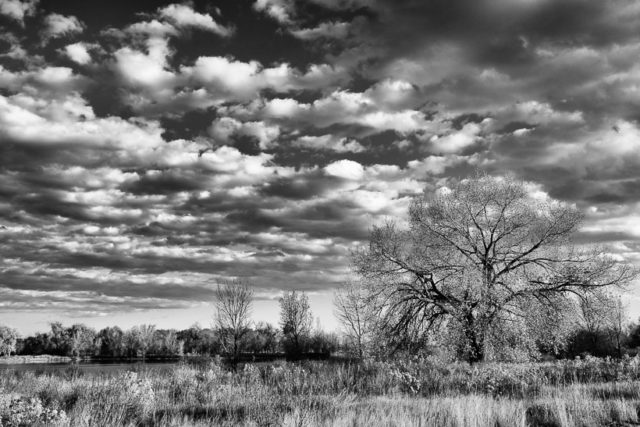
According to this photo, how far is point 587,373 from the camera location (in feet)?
59.0

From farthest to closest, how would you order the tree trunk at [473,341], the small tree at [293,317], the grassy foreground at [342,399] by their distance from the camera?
the small tree at [293,317] → the tree trunk at [473,341] → the grassy foreground at [342,399]

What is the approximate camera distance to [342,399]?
1222 centimetres

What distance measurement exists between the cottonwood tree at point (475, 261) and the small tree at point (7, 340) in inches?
4215

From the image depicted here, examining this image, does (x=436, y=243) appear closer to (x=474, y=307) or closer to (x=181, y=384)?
(x=474, y=307)

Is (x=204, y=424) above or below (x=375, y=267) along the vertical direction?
below

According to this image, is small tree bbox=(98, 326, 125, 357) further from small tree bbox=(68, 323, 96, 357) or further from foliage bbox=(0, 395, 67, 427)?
foliage bbox=(0, 395, 67, 427)

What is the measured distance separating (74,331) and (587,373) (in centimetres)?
14705

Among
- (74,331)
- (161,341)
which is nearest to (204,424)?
(161,341)

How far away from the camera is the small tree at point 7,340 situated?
104 metres

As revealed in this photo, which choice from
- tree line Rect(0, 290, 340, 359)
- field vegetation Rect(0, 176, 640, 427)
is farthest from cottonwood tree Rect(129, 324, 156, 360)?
field vegetation Rect(0, 176, 640, 427)

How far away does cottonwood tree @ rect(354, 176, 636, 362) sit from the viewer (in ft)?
78.7

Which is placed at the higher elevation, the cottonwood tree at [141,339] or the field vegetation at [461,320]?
the field vegetation at [461,320]

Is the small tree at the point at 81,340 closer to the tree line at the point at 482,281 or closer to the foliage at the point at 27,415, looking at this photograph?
the tree line at the point at 482,281

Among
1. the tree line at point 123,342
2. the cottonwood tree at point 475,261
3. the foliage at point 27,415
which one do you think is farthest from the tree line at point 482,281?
the tree line at point 123,342
